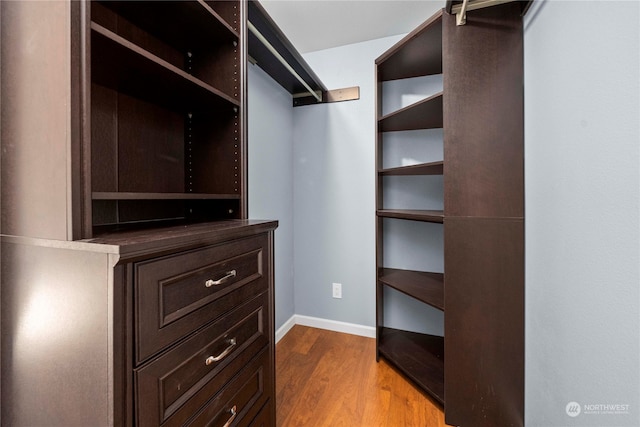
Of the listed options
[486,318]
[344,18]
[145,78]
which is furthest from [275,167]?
[486,318]

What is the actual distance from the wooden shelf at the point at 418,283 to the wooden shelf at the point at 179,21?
4.83 feet

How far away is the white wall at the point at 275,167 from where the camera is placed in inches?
68.5

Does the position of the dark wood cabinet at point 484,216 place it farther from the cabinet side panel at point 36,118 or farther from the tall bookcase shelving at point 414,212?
the cabinet side panel at point 36,118

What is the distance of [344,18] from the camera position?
180 cm

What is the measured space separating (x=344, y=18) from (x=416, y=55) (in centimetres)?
57

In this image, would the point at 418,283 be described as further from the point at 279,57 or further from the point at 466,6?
the point at 279,57

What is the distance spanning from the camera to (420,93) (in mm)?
1942

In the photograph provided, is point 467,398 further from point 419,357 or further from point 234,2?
point 234,2

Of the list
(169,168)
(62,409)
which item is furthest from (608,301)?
(169,168)

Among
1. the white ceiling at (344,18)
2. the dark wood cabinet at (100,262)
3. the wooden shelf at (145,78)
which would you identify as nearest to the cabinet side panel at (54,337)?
the dark wood cabinet at (100,262)

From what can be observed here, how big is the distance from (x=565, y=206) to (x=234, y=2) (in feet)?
4.63

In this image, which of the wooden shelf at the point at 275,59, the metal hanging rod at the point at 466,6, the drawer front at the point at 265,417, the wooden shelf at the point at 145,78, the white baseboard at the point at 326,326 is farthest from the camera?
the white baseboard at the point at 326,326

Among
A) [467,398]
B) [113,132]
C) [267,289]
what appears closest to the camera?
[113,132]

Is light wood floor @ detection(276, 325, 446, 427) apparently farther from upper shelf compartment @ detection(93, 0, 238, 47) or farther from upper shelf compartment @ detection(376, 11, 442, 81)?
upper shelf compartment @ detection(376, 11, 442, 81)
